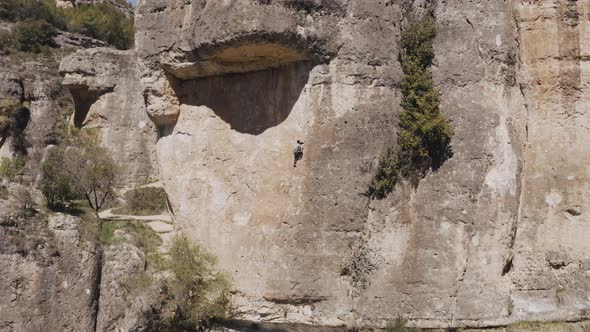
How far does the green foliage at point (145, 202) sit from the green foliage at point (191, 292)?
4435mm

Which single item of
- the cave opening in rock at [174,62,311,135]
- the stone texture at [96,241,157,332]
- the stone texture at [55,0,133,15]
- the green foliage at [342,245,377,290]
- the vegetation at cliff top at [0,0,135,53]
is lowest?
the stone texture at [96,241,157,332]

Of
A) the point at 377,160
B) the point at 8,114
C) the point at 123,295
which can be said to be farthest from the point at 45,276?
the point at 8,114

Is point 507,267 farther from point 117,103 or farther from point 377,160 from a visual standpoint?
point 117,103

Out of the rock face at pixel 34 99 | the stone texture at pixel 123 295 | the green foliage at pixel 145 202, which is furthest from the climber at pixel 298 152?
the rock face at pixel 34 99

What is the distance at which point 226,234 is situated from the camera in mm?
13523

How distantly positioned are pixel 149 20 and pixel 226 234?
5066 millimetres

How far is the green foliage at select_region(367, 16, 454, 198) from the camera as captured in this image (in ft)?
39.9

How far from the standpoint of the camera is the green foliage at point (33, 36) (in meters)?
31.5

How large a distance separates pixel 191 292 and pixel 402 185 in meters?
4.79

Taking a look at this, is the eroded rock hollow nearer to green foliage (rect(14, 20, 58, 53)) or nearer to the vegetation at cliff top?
green foliage (rect(14, 20, 58, 53))

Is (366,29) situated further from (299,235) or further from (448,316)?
(448,316)

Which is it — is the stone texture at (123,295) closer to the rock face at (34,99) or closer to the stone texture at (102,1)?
the rock face at (34,99)

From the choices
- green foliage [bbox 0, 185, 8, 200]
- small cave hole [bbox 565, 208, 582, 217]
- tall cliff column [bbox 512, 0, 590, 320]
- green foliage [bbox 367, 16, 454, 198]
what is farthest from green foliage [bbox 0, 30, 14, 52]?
small cave hole [bbox 565, 208, 582, 217]

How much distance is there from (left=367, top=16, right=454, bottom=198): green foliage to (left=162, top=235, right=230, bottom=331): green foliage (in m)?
3.73
